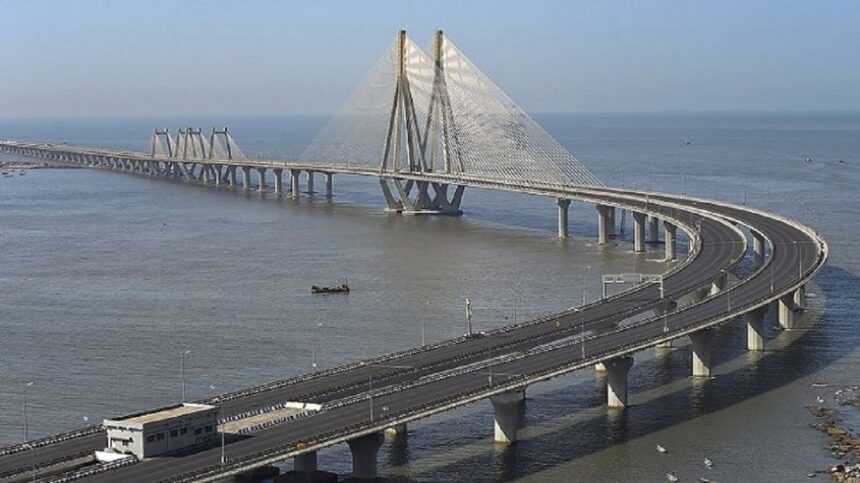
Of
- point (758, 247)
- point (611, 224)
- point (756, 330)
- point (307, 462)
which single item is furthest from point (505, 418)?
point (611, 224)

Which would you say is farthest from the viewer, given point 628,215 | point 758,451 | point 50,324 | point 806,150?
point 806,150

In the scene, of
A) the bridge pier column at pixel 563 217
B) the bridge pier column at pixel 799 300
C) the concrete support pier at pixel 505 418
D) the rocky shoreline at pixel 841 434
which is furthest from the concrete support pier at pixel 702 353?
the bridge pier column at pixel 563 217

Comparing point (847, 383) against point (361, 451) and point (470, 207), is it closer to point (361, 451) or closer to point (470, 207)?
point (361, 451)

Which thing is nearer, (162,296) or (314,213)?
(162,296)

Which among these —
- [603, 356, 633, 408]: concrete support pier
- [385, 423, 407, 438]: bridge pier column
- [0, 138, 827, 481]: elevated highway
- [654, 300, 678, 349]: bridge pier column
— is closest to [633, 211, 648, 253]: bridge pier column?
[0, 138, 827, 481]: elevated highway

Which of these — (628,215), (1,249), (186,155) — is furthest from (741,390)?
(186,155)

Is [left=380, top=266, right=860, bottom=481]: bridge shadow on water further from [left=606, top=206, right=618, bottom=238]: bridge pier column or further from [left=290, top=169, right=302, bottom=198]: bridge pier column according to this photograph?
[left=290, top=169, right=302, bottom=198]: bridge pier column

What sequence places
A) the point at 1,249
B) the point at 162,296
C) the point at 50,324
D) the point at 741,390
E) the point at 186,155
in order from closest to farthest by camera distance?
the point at 741,390
the point at 50,324
the point at 162,296
the point at 1,249
the point at 186,155
